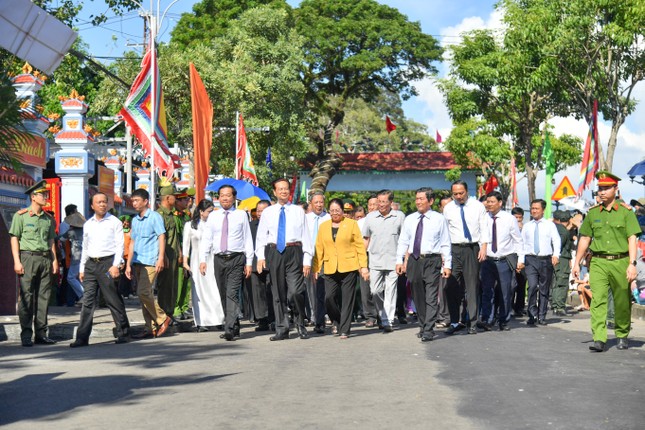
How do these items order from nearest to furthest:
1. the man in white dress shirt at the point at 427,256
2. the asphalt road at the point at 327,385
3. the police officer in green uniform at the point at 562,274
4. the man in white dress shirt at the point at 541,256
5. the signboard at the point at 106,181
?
1. the asphalt road at the point at 327,385
2. the man in white dress shirt at the point at 427,256
3. the man in white dress shirt at the point at 541,256
4. the police officer in green uniform at the point at 562,274
5. the signboard at the point at 106,181

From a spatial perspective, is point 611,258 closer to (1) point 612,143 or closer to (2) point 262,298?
(2) point 262,298

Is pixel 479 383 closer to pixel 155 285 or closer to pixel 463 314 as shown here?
pixel 463 314

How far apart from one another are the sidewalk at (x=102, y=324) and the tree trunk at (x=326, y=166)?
Answer: 3546 cm

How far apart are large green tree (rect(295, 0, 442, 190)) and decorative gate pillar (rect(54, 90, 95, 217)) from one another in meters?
25.6

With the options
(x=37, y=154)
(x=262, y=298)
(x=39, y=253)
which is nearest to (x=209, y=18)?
(x=37, y=154)

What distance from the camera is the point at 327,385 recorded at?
29.2ft

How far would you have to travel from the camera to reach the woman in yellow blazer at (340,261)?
14086 millimetres

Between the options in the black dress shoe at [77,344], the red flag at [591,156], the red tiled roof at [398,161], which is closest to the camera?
the black dress shoe at [77,344]

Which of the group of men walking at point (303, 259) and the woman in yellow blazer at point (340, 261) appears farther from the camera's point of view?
the woman in yellow blazer at point (340, 261)

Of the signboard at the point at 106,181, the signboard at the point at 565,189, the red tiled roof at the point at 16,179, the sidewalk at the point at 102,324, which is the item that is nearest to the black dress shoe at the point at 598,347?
the sidewalk at the point at 102,324

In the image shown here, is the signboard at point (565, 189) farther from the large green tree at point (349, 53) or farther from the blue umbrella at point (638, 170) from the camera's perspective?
the large green tree at point (349, 53)

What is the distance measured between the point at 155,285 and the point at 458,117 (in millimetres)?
28710

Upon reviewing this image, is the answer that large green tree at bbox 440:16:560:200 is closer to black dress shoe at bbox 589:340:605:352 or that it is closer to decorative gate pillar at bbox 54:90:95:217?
decorative gate pillar at bbox 54:90:95:217

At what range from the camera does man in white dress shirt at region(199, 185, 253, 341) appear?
44.9 feet
